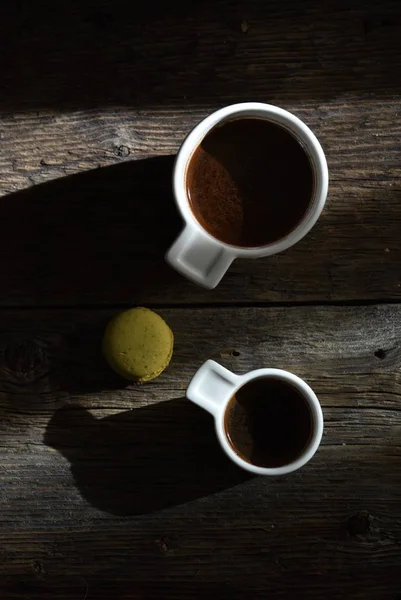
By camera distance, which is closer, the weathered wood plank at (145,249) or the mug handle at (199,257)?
the mug handle at (199,257)

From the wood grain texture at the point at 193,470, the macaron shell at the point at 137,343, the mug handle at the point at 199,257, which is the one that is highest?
the mug handle at the point at 199,257

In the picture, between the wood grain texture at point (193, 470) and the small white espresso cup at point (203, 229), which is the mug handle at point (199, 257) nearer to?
the small white espresso cup at point (203, 229)

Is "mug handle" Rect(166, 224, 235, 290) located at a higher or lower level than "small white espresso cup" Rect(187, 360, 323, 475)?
higher

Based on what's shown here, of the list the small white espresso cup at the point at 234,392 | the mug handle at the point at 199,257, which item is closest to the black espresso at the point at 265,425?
the small white espresso cup at the point at 234,392

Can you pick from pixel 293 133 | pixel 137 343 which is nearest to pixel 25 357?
pixel 137 343

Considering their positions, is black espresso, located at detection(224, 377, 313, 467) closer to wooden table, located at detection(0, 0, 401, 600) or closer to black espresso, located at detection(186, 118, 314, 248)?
A: wooden table, located at detection(0, 0, 401, 600)

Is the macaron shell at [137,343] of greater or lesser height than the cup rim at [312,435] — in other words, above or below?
above

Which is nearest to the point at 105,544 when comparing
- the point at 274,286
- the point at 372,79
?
the point at 274,286

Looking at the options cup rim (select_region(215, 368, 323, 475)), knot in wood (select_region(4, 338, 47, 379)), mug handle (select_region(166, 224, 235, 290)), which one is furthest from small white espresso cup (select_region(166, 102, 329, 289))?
knot in wood (select_region(4, 338, 47, 379))
